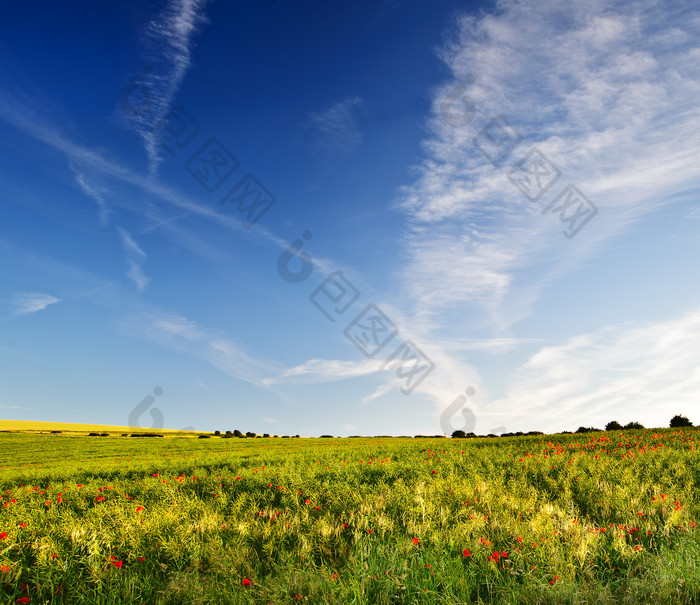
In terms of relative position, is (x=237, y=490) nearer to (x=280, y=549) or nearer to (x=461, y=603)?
(x=280, y=549)

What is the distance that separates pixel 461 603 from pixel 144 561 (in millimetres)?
4083

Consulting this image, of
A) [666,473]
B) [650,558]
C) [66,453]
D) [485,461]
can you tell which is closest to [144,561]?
[650,558]

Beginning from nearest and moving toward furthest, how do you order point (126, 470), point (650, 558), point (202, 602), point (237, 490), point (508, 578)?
point (202, 602) → point (508, 578) → point (650, 558) → point (237, 490) → point (126, 470)

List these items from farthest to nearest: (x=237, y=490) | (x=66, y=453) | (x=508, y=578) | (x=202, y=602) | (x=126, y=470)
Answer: (x=66, y=453)
(x=126, y=470)
(x=237, y=490)
(x=508, y=578)
(x=202, y=602)

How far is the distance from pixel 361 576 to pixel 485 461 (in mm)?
10136

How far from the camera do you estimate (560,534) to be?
5504 mm

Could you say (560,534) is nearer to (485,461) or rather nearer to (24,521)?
(485,461)

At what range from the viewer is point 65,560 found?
5.55 meters

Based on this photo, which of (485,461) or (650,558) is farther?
(485,461)

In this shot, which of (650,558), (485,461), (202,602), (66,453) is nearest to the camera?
(202,602)

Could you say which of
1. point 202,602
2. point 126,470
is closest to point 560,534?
point 202,602

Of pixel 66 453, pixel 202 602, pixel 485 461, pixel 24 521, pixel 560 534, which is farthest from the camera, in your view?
pixel 66 453

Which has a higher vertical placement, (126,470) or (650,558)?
(126,470)

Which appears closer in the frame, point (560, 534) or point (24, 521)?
point (560, 534)
